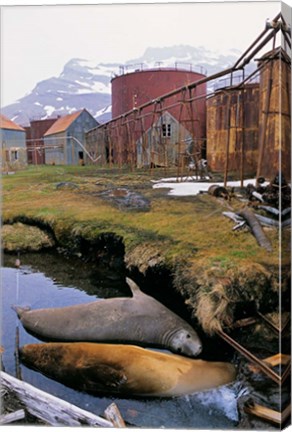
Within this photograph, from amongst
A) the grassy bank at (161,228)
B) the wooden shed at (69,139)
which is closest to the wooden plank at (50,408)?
the grassy bank at (161,228)

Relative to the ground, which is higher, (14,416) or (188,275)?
(188,275)

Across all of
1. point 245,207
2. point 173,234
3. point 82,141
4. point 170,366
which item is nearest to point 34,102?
point 82,141

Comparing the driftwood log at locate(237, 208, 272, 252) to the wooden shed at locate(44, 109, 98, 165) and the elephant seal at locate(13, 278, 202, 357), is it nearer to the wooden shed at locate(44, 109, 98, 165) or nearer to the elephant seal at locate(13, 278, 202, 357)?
the elephant seal at locate(13, 278, 202, 357)

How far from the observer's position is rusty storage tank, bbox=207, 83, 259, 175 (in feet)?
14.8

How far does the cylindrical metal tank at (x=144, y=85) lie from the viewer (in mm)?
4637

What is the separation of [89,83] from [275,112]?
5.01 feet

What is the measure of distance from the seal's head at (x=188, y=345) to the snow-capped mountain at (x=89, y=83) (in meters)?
1.87

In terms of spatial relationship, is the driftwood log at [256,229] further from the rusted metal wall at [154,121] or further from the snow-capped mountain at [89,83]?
the snow-capped mountain at [89,83]

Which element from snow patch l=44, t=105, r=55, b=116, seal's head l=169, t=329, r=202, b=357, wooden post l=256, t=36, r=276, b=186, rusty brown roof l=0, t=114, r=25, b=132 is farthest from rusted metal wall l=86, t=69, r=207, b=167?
seal's head l=169, t=329, r=202, b=357

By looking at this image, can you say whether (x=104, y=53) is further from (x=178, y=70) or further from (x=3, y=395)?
(x=3, y=395)

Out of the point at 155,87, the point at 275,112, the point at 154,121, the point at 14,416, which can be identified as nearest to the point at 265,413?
the point at 14,416

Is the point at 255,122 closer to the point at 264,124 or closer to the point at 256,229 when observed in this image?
the point at 264,124

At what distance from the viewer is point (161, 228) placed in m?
4.57

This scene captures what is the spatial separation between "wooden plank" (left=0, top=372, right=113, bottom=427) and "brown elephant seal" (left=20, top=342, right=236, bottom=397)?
158mm
